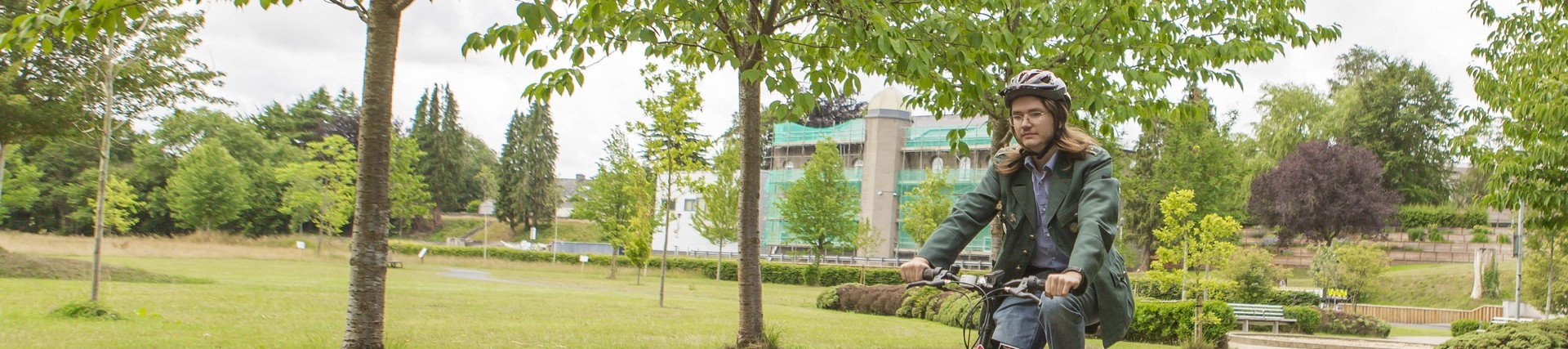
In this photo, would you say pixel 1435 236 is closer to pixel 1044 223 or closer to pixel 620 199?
pixel 620 199

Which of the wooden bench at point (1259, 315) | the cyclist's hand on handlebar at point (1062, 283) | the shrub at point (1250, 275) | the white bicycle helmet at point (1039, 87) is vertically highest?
the white bicycle helmet at point (1039, 87)

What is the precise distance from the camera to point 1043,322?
11.3 feet

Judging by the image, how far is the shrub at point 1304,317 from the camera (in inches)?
1074

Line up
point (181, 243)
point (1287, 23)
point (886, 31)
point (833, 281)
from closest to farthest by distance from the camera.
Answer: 1. point (886, 31)
2. point (1287, 23)
3. point (833, 281)
4. point (181, 243)

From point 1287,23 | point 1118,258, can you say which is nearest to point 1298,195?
point 1287,23

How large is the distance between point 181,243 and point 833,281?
31.1m

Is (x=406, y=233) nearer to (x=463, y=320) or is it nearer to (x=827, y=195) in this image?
(x=827, y=195)

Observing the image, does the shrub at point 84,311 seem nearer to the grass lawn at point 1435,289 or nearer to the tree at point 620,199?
the tree at point 620,199

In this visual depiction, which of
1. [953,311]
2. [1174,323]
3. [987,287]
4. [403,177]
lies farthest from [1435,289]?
[987,287]

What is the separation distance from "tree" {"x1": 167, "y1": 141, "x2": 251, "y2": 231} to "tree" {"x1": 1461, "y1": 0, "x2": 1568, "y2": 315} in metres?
60.5

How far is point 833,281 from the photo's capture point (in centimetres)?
4884

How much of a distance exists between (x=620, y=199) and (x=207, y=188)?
2639cm

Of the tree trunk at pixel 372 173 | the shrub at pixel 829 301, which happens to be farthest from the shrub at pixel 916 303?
the tree trunk at pixel 372 173

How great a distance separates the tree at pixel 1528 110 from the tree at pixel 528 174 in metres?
88.3
